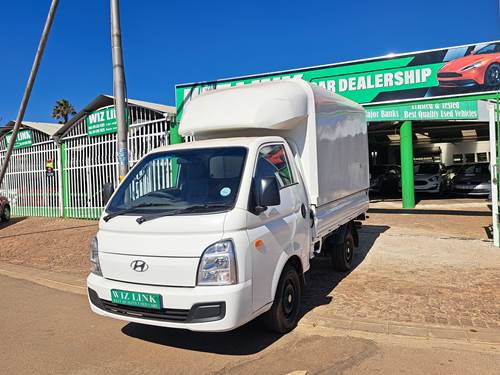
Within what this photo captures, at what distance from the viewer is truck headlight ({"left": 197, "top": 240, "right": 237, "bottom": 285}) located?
3.73 meters

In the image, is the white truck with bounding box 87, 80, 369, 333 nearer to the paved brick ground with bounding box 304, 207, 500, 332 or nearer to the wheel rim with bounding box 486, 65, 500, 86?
the paved brick ground with bounding box 304, 207, 500, 332

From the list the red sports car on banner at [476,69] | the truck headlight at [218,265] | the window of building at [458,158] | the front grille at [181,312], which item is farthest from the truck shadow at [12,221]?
the window of building at [458,158]

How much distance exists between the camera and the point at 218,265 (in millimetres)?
3740

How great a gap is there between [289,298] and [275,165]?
1.43 metres

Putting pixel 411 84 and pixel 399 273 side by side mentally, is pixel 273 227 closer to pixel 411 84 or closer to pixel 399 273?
pixel 399 273

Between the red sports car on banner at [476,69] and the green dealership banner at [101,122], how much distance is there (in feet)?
32.7

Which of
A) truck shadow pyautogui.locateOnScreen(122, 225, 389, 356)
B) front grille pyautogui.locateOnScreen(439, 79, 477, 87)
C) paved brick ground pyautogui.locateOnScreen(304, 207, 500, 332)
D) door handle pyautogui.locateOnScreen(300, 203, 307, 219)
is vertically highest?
front grille pyautogui.locateOnScreen(439, 79, 477, 87)

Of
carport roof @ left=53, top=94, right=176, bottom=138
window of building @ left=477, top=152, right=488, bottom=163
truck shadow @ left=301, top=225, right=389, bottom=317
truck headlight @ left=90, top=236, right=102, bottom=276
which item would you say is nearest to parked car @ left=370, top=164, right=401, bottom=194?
carport roof @ left=53, top=94, right=176, bottom=138

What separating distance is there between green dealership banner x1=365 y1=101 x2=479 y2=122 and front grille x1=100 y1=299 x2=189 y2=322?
1029cm

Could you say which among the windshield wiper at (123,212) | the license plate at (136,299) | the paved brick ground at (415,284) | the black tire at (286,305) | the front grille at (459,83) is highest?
the front grille at (459,83)

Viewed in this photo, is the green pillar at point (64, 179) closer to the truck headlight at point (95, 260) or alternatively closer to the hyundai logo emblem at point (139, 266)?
the truck headlight at point (95, 260)

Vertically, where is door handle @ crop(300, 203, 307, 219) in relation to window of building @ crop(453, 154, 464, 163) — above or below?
below

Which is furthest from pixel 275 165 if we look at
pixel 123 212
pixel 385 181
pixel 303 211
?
pixel 385 181

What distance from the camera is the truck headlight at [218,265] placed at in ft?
12.3
